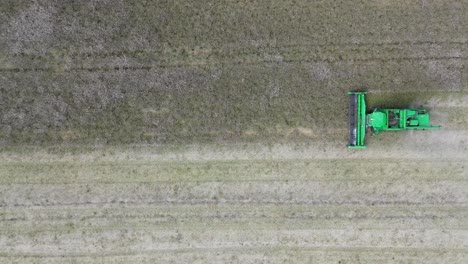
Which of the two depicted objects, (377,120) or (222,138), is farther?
(222,138)

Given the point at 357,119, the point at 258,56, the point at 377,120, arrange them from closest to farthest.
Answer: the point at 377,120 → the point at 357,119 → the point at 258,56

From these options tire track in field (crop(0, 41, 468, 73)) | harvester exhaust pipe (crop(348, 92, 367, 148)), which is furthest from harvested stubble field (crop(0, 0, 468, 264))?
harvester exhaust pipe (crop(348, 92, 367, 148))

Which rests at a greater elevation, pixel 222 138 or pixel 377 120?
pixel 377 120

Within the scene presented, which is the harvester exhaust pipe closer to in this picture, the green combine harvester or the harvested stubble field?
the green combine harvester

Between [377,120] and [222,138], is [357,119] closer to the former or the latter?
[377,120]

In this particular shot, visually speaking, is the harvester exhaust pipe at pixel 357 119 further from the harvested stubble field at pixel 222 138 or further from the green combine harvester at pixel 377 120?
the harvested stubble field at pixel 222 138

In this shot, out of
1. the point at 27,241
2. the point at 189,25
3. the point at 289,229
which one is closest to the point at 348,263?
the point at 289,229

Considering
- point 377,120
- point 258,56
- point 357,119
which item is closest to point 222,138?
point 258,56
